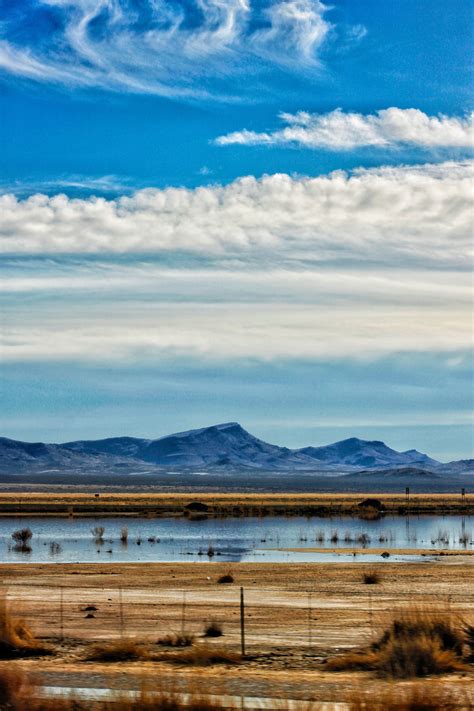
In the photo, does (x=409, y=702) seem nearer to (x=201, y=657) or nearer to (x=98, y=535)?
(x=201, y=657)

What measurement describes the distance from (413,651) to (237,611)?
35.5 ft

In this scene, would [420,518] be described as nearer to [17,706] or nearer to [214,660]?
[214,660]

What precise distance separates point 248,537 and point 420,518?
29.6 metres

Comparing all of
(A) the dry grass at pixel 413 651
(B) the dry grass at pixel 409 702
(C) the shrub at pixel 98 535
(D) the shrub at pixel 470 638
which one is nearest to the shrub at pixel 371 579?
(D) the shrub at pixel 470 638

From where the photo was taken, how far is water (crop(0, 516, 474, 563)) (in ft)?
171

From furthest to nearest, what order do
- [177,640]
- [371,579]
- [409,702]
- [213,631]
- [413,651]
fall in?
[371,579]
[213,631]
[177,640]
[413,651]
[409,702]

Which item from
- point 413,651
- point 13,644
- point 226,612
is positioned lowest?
point 226,612

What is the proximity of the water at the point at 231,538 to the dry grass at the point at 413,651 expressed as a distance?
91.3ft

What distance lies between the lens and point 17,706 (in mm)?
14617

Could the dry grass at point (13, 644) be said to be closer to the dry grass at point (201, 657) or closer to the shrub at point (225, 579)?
the dry grass at point (201, 657)

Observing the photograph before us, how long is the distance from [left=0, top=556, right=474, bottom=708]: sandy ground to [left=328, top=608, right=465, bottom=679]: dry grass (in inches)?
17.9

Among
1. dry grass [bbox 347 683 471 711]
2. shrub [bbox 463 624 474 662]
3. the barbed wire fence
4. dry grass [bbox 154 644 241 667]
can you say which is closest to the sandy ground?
the barbed wire fence

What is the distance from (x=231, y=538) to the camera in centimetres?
6650

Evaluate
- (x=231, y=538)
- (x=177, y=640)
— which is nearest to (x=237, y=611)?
(x=177, y=640)
